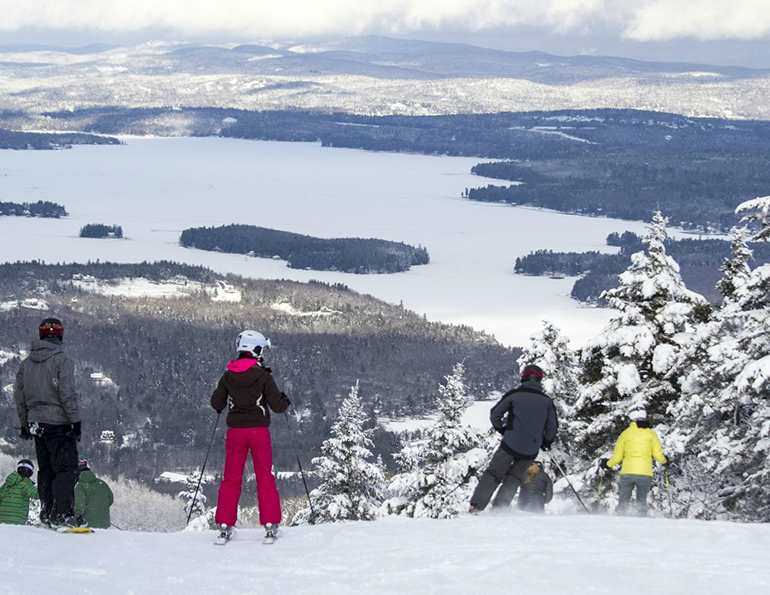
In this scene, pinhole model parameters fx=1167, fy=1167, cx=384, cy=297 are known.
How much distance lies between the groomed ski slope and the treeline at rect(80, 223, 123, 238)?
556 feet

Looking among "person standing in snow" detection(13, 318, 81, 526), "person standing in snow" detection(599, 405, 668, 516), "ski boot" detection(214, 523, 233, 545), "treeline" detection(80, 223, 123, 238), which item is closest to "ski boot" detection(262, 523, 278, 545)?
"ski boot" detection(214, 523, 233, 545)

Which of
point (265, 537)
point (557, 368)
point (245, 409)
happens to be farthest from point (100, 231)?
point (245, 409)

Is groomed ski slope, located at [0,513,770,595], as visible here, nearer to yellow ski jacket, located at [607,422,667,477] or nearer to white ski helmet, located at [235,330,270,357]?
yellow ski jacket, located at [607,422,667,477]

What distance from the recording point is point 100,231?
589 feet

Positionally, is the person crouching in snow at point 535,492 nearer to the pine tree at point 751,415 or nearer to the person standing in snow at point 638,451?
the person standing in snow at point 638,451

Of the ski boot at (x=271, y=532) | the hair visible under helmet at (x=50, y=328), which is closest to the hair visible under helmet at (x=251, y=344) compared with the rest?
the ski boot at (x=271, y=532)

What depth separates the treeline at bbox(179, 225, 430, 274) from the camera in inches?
6304

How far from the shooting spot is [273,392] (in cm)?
1211

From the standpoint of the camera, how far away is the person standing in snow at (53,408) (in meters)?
12.5

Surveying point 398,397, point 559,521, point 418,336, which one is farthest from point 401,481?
point 418,336

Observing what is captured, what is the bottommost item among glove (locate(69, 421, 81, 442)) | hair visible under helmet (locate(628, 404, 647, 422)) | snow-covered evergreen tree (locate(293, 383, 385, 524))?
snow-covered evergreen tree (locate(293, 383, 385, 524))

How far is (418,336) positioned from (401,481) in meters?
83.1

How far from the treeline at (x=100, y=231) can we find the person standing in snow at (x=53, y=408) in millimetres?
168629

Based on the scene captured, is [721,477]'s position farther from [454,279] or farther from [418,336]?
[454,279]
